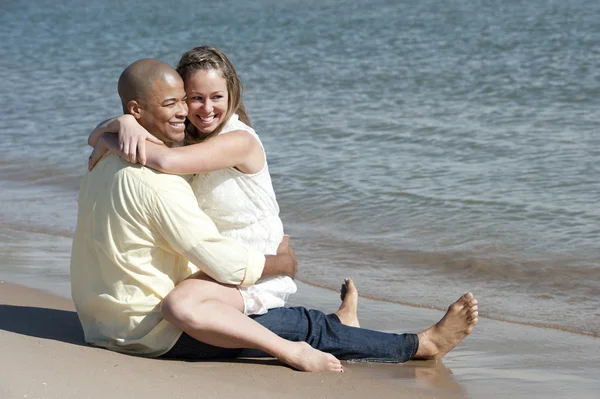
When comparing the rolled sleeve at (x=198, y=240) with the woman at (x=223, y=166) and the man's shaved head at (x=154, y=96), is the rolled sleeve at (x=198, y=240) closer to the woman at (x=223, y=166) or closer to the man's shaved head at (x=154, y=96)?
the woman at (x=223, y=166)

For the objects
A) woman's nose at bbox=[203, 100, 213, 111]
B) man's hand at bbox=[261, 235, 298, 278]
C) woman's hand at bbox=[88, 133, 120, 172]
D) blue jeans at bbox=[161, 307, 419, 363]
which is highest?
woman's nose at bbox=[203, 100, 213, 111]

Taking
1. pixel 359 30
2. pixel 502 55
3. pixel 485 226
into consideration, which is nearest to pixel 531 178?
pixel 485 226

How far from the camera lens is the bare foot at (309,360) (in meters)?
3.70

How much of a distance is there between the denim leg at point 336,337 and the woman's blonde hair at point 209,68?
82cm

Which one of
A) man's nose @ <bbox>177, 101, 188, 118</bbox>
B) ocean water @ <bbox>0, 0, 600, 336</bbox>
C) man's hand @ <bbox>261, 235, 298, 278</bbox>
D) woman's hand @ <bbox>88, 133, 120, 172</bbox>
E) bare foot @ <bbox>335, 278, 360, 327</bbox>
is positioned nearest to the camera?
woman's hand @ <bbox>88, 133, 120, 172</bbox>

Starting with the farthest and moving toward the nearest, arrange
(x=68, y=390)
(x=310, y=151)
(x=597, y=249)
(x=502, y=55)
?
1. (x=502, y=55)
2. (x=310, y=151)
3. (x=597, y=249)
4. (x=68, y=390)

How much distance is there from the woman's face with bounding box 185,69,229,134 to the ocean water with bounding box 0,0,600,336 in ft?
5.28

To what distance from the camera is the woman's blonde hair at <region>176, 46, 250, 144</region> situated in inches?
155

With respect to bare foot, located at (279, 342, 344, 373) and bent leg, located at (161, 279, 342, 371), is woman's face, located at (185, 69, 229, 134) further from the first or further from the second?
bare foot, located at (279, 342, 344, 373)

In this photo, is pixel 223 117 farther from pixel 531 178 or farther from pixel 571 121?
pixel 571 121

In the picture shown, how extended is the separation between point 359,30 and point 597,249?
15.7 m

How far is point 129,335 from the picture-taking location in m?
3.68

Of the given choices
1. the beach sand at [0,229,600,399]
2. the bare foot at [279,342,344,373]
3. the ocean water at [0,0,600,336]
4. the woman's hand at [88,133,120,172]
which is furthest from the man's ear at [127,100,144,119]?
the ocean water at [0,0,600,336]

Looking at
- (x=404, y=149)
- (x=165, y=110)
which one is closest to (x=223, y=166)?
(x=165, y=110)
